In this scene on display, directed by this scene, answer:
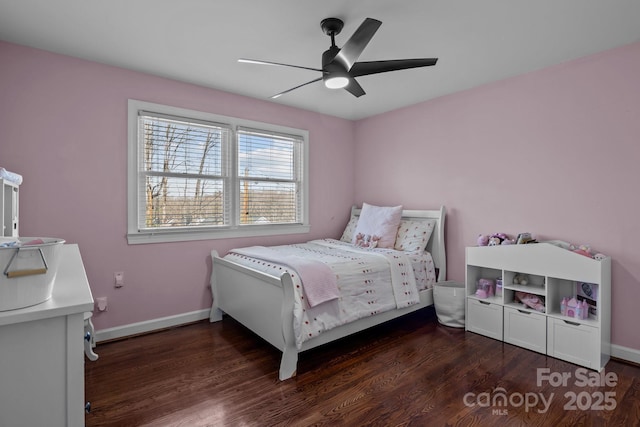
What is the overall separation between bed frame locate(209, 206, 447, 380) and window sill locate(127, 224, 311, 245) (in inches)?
8.8

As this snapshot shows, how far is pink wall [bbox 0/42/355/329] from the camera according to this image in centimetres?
255

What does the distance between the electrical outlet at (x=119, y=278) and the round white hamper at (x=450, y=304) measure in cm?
291

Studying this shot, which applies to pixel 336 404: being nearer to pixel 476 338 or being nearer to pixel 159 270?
pixel 476 338

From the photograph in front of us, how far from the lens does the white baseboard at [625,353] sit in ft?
8.19

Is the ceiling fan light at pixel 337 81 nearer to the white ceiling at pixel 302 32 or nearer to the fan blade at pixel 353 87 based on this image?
the fan blade at pixel 353 87

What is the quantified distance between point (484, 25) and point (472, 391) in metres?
2.39

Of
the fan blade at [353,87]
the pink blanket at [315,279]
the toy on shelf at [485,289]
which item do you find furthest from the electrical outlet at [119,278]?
the toy on shelf at [485,289]

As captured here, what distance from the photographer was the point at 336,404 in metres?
2.00

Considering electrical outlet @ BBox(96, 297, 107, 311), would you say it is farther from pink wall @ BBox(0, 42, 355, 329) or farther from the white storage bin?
the white storage bin

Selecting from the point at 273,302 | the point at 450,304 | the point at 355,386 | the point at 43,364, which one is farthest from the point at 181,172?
the point at 450,304

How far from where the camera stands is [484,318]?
301 cm

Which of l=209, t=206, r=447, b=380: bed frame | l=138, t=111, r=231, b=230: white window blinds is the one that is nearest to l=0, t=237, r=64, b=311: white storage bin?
l=209, t=206, r=447, b=380: bed frame

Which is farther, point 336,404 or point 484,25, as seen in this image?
point 484,25

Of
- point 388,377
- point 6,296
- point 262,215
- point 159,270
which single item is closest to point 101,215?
point 159,270
